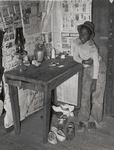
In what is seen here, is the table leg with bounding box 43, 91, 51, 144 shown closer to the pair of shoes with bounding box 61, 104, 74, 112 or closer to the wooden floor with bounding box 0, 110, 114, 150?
the wooden floor with bounding box 0, 110, 114, 150

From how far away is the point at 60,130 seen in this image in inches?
106

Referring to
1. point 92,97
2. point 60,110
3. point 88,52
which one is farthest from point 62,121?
point 88,52

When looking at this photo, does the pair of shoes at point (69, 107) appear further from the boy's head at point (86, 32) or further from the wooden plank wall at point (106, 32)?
the boy's head at point (86, 32)

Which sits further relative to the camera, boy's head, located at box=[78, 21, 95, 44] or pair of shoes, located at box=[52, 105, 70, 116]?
pair of shoes, located at box=[52, 105, 70, 116]

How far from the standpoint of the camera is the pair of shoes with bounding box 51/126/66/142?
255 cm

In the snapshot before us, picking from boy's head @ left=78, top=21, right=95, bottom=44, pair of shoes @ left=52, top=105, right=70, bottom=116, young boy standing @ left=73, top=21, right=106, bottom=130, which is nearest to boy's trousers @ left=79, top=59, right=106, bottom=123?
young boy standing @ left=73, top=21, right=106, bottom=130

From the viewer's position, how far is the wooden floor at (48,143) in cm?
246

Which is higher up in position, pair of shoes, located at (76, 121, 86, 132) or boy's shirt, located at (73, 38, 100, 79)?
boy's shirt, located at (73, 38, 100, 79)

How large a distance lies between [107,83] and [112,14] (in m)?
0.91

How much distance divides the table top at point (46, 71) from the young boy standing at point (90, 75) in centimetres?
14

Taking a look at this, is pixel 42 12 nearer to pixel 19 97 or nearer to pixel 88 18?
pixel 88 18

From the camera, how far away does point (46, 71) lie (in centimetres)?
251

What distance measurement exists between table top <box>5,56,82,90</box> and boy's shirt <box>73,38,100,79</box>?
0.11 metres

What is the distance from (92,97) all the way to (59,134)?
657mm
